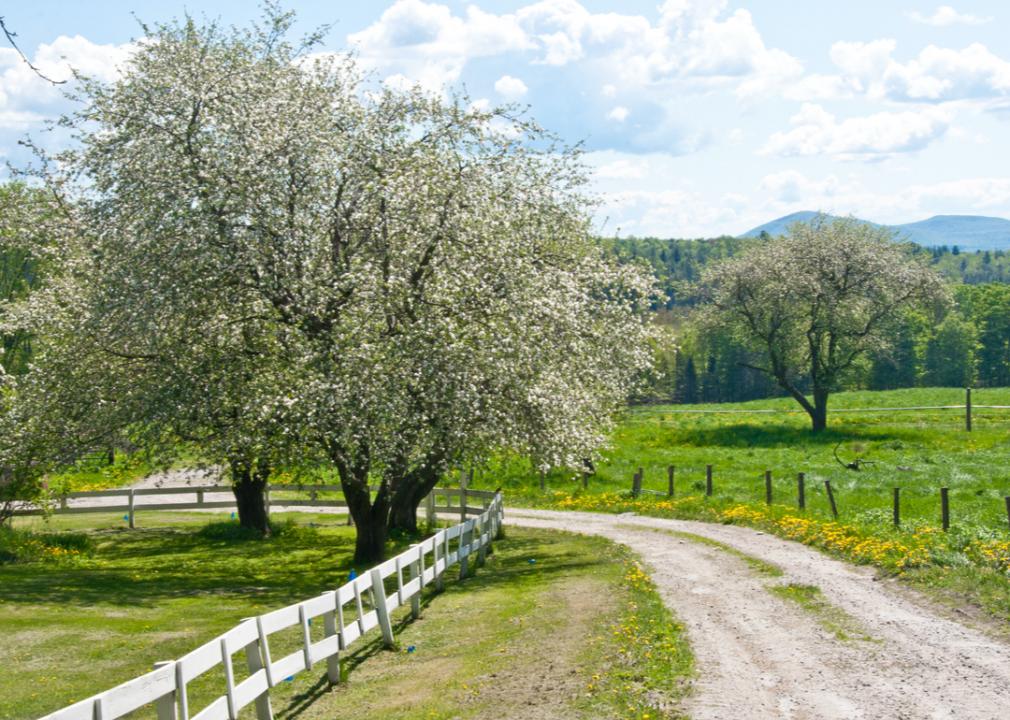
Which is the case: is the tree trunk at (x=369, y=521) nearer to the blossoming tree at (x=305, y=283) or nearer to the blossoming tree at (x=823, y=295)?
the blossoming tree at (x=305, y=283)

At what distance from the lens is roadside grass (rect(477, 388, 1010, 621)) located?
21438 millimetres

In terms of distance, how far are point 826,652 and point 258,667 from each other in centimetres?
772

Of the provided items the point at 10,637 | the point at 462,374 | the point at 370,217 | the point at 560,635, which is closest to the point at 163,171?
the point at 370,217

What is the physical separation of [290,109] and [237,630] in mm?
16524

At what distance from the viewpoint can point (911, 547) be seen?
23.2m

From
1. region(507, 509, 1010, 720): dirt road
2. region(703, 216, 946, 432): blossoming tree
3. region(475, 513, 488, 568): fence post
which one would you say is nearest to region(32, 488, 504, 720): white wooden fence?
region(475, 513, 488, 568): fence post

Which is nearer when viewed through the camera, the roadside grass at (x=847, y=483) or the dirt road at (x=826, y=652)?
the dirt road at (x=826, y=652)

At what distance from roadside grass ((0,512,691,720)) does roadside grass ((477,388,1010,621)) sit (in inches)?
213

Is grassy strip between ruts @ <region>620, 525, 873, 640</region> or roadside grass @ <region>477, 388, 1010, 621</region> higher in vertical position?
roadside grass @ <region>477, 388, 1010, 621</region>

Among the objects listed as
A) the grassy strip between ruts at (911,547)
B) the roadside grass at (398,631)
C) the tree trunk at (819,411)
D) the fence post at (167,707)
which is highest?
the tree trunk at (819,411)

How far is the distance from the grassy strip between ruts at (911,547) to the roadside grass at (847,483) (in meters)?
0.04

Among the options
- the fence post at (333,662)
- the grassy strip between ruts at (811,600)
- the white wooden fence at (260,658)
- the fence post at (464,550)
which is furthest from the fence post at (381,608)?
the fence post at (464,550)

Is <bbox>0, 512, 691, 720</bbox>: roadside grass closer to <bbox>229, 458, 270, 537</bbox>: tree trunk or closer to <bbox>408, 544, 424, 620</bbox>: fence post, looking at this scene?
<bbox>408, 544, 424, 620</bbox>: fence post

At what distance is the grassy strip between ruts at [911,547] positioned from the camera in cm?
1825
